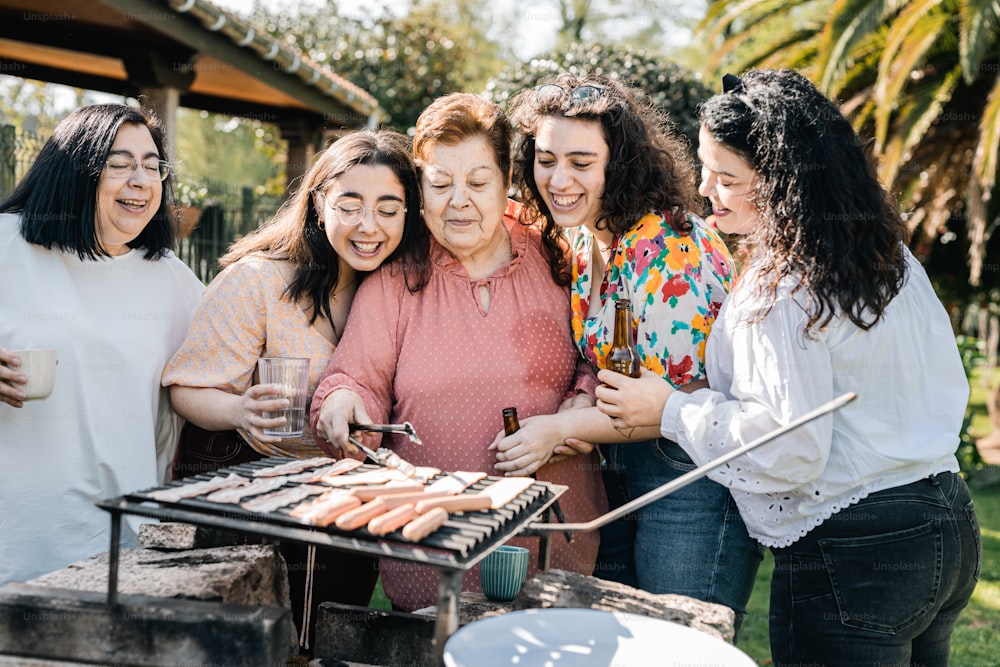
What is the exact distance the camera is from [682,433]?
279 cm

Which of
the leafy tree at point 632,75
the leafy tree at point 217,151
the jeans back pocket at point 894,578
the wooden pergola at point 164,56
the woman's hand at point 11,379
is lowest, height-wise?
the jeans back pocket at point 894,578

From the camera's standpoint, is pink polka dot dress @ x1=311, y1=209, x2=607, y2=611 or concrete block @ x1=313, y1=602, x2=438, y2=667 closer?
concrete block @ x1=313, y1=602, x2=438, y2=667

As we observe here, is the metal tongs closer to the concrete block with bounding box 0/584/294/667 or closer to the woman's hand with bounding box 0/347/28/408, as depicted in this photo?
the concrete block with bounding box 0/584/294/667

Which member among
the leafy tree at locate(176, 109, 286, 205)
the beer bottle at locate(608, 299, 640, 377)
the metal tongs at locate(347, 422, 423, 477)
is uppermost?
the leafy tree at locate(176, 109, 286, 205)

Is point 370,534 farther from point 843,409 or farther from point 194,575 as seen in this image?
point 843,409

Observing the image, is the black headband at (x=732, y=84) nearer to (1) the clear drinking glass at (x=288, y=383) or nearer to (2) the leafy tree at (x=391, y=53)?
(1) the clear drinking glass at (x=288, y=383)

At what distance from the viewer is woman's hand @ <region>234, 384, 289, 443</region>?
296cm

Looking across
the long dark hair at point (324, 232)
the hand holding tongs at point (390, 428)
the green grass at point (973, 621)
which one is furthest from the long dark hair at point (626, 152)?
the green grass at point (973, 621)

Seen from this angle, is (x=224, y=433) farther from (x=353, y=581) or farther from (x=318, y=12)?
(x=318, y=12)

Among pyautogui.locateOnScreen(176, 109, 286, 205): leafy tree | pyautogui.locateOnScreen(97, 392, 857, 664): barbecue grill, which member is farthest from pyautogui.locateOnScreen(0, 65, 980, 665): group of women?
pyautogui.locateOnScreen(176, 109, 286, 205): leafy tree

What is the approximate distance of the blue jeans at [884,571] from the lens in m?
2.55

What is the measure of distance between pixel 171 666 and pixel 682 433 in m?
1.51

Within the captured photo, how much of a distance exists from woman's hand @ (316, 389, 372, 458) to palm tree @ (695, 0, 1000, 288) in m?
7.15

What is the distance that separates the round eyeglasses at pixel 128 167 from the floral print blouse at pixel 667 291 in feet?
5.50
